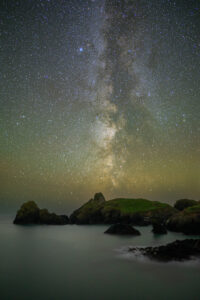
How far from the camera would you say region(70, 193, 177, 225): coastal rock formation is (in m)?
58.1

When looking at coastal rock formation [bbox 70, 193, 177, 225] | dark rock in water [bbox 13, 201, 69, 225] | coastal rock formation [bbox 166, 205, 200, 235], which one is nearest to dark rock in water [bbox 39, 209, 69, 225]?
dark rock in water [bbox 13, 201, 69, 225]

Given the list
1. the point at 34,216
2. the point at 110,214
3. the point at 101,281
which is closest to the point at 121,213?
the point at 110,214

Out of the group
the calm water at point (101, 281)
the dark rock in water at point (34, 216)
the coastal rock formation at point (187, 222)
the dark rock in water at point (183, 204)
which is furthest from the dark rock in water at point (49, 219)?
the calm water at point (101, 281)

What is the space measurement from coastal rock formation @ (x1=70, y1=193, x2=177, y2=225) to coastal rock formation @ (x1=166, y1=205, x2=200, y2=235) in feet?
60.1

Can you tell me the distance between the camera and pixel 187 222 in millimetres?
34188

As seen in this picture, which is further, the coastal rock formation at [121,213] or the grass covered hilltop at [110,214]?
the coastal rock formation at [121,213]

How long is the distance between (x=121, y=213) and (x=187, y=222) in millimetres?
29449

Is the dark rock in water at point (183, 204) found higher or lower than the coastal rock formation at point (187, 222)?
higher

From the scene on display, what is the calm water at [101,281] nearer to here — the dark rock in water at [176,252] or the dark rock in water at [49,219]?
the dark rock in water at [176,252]

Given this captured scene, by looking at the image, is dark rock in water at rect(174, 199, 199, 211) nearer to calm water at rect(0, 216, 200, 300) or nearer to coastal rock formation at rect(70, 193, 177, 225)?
coastal rock formation at rect(70, 193, 177, 225)

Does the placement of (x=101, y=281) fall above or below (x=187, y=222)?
below

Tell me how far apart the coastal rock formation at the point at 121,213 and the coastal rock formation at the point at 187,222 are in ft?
60.1

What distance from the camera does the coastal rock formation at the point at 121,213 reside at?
190ft

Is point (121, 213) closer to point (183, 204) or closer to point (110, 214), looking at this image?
point (110, 214)
